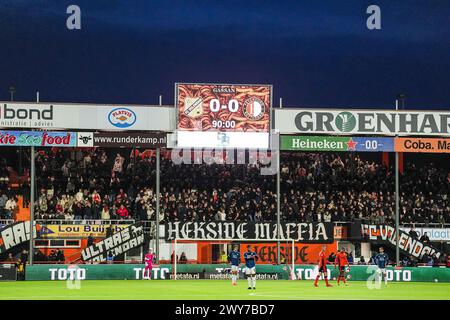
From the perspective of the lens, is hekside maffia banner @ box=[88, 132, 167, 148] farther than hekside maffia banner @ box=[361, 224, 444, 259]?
No

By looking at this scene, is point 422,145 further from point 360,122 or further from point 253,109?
point 253,109

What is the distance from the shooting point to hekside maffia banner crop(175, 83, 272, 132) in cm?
4250

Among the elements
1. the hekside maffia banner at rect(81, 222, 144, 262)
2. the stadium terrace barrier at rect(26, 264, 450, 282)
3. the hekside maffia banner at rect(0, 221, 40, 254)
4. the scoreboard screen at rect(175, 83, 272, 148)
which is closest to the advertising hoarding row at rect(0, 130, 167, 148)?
the scoreboard screen at rect(175, 83, 272, 148)

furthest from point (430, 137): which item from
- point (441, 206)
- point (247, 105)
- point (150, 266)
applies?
point (150, 266)

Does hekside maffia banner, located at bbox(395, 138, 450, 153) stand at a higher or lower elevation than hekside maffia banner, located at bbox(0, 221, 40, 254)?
higher

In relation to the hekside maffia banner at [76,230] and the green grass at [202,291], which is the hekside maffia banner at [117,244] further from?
the green grass at [202,291]

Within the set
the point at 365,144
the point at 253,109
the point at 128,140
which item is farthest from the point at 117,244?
the point at 365,144

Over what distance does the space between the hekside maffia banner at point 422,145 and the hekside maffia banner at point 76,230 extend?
14963mm

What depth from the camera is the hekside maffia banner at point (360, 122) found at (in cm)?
4388

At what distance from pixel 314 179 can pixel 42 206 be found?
1682 centimetres

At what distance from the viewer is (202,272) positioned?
41406 mm

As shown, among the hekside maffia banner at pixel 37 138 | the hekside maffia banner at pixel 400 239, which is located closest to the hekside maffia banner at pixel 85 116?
the hekside maffia banner at pixel 37 138

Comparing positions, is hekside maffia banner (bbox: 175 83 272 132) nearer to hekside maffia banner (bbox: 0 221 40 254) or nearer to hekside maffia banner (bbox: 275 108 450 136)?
hekside maffia banner (bbox: 275 108 450 136)

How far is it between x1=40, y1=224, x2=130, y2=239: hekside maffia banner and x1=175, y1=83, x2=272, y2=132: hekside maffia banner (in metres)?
7.23
